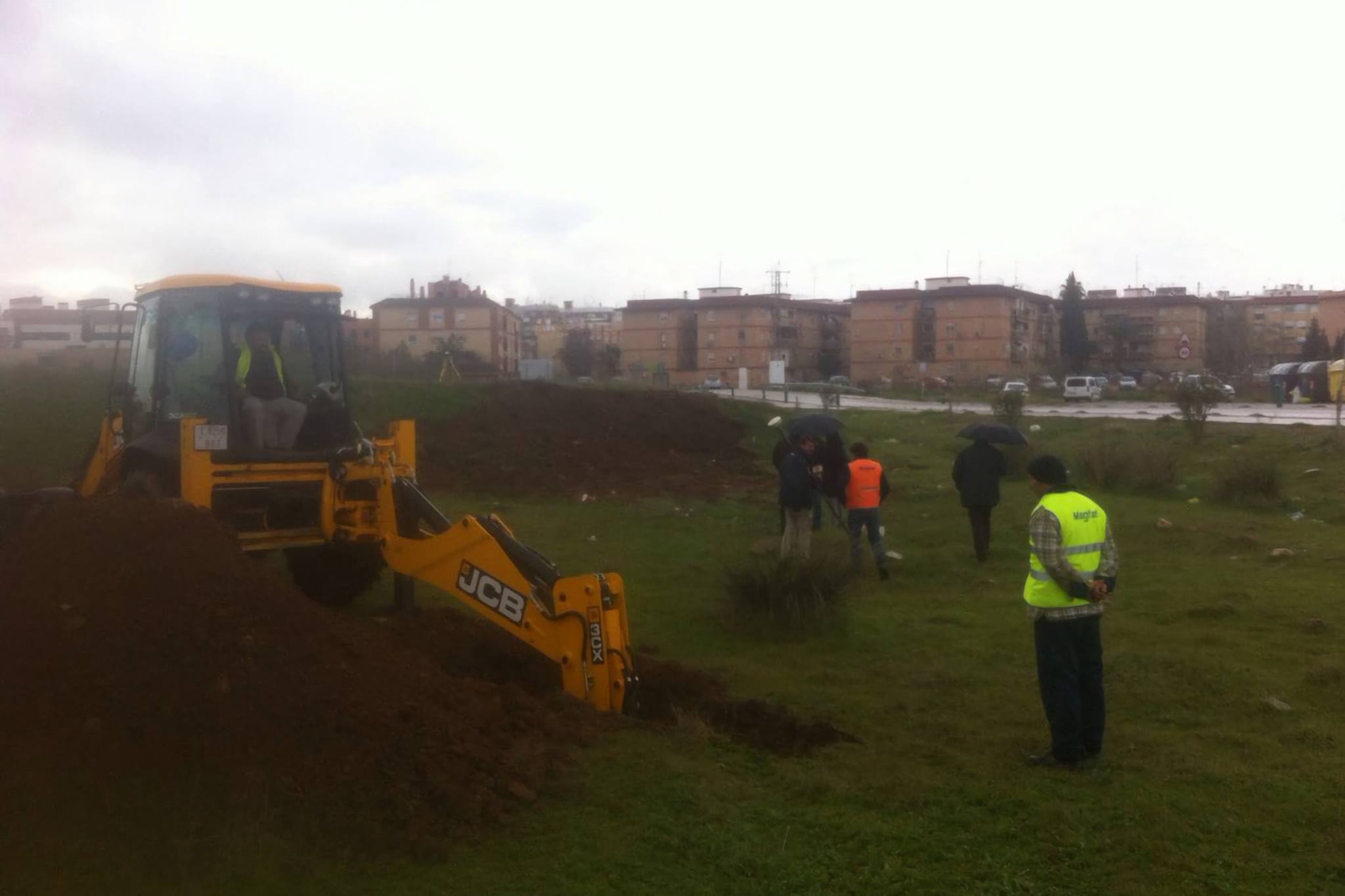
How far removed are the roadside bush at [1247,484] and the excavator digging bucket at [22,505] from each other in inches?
631

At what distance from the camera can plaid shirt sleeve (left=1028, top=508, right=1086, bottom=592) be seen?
21.7 ft

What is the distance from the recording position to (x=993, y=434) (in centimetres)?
1377

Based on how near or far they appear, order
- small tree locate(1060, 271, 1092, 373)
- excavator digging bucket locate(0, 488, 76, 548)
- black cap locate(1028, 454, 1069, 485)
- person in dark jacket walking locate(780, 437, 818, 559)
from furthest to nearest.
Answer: small tree locate(1060, 271, 1092, 373) < person in dark jacket walking locate(780, 437, 818, 559) < excavator digging bucket locate(0, 488, 76, 548) < black cap locate(1028, 454, 1069, 485)

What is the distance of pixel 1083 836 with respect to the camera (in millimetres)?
5637

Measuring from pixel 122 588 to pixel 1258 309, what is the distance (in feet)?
302

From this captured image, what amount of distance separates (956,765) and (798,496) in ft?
18.7

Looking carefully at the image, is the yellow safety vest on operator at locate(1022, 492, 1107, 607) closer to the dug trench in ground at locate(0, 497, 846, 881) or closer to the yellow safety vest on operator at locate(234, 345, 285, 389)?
the dug trench in ground at locate(0, 497, 846, 881)

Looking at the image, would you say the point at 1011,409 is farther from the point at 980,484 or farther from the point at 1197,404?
the point at 980,484

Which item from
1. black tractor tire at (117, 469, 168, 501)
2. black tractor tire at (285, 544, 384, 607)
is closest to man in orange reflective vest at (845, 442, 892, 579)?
black tractor tire at (285, 544, 384, 607)

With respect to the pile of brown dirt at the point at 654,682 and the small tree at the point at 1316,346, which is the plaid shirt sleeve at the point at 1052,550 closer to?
the pile of brown dirt at the point at 654,682

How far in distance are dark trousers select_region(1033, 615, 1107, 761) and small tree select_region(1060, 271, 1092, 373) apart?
65308 millimetres

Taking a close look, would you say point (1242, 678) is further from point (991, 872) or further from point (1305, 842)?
point (991, 872)

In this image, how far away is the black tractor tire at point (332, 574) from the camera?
33.4ft

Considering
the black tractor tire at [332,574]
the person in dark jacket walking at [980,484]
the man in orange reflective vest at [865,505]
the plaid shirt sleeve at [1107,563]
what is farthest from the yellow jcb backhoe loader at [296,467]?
the person in dark jacket walking at [980,484]
